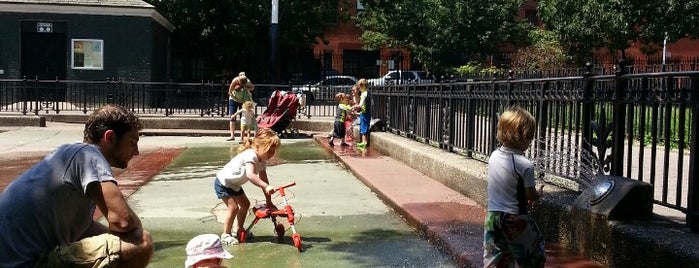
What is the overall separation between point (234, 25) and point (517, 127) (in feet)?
95.9

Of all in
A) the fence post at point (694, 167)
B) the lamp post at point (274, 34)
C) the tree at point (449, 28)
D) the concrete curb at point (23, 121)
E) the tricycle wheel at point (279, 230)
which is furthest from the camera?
the tree at point (449, 28)

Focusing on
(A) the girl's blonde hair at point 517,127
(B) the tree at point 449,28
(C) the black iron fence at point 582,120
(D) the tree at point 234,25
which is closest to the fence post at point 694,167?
(C) the black iron fence at point 582,120

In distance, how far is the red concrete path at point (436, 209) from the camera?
547cm

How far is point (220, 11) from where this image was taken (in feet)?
109

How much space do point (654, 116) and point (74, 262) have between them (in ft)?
A: 12.1

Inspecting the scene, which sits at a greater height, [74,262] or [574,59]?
[574,59]

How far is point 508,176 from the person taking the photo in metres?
4.23

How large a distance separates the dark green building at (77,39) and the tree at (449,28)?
62.5 ft

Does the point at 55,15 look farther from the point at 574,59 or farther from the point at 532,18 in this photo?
the point at 532,18

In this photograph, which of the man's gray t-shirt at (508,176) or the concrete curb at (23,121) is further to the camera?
the concrete curb at (23,121)

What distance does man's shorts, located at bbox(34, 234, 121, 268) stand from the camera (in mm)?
3213

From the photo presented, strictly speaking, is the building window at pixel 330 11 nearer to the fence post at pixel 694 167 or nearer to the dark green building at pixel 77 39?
the dark green building at pixel 77 39

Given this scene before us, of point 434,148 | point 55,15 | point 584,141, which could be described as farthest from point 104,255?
point 55,15

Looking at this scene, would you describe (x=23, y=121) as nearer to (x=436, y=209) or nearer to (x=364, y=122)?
(x=364, y=122)
